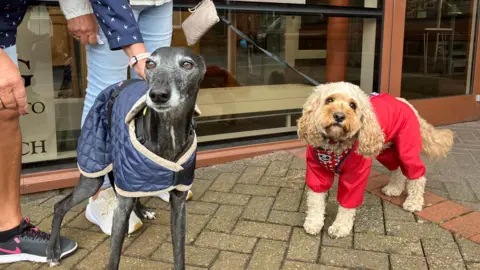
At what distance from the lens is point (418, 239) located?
126 inches

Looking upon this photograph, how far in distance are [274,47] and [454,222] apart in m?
2.86

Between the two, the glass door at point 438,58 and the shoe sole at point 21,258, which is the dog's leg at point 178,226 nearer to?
the shoe sole at point 21,258

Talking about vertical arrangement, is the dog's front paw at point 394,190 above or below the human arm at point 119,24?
below

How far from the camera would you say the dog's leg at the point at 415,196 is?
3650 millimetres

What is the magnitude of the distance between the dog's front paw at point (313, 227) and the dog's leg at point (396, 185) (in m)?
0.97

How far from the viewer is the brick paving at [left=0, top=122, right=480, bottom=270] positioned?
2.91 m

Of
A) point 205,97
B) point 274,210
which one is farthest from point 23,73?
point 274,210

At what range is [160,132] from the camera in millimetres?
2096

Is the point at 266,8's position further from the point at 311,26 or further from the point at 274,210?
the point at 274,210

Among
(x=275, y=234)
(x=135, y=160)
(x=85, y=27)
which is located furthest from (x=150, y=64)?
(x=275, y=234)

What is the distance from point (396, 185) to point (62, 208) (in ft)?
8.66

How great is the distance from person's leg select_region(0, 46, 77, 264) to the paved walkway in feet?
0.24

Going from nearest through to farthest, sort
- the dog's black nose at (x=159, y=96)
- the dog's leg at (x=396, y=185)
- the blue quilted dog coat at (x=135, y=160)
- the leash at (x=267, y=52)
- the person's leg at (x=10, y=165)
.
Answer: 1. the dog's black nose at (x=159, y=96)
2. the blue quilted dog coat at (x=135, y=160)
3. the person's leg at (x=10, y=165)
4. the dog's leg at (x=396, y=185)
5. the leash at (x=267, y=52)

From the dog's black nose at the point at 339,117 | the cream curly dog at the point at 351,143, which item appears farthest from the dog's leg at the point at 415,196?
the dog's black nose at the point at 339,117
